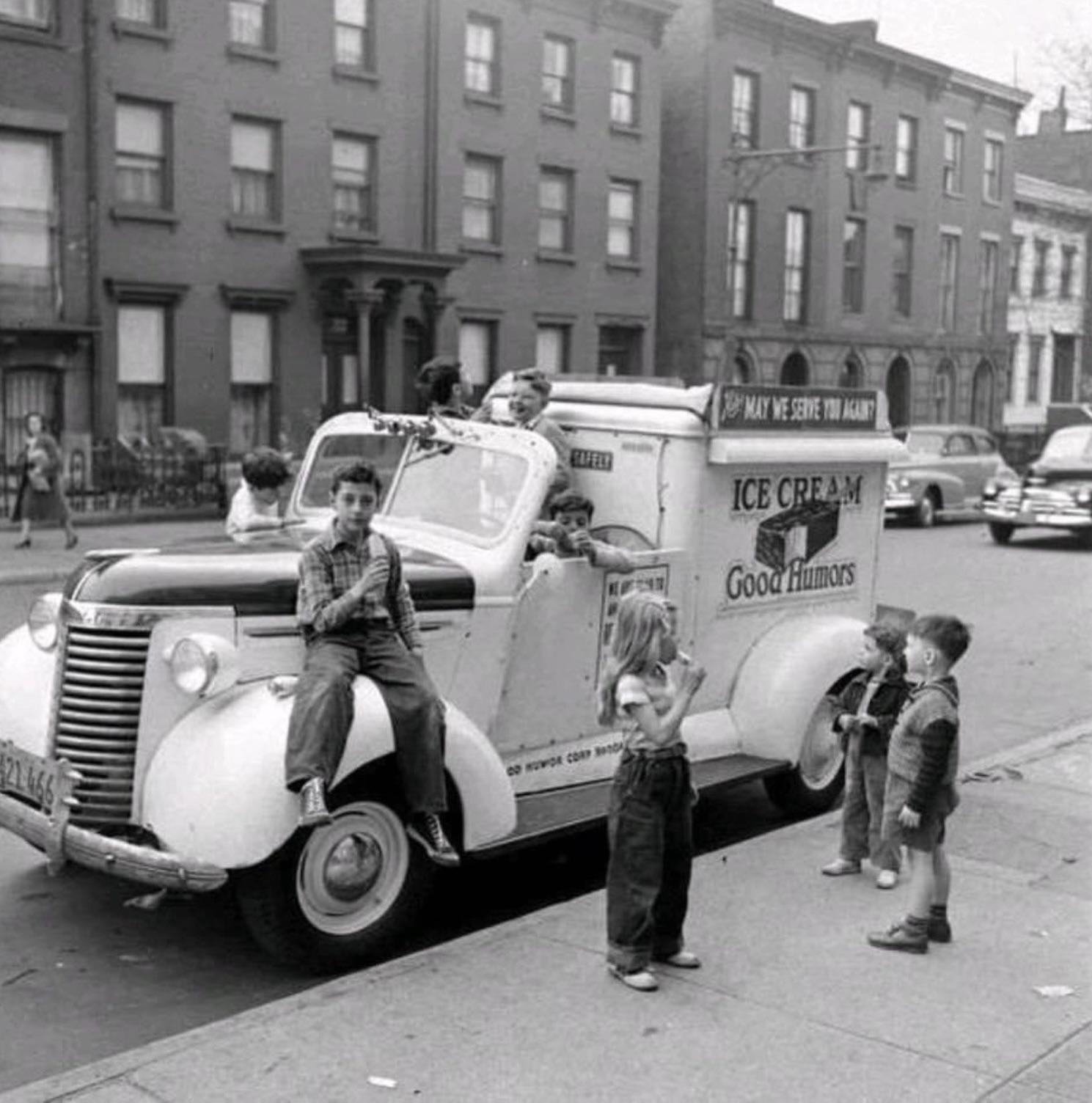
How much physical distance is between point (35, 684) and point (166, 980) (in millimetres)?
1293

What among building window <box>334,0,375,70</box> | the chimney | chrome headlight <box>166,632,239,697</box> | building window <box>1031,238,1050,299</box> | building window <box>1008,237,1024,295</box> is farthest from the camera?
the chimney

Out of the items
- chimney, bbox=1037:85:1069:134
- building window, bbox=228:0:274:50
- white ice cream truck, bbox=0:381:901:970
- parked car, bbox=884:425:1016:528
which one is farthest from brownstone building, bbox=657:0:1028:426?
white ice cream truck, bbox=0:381:901:970

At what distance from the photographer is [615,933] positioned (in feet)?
17.2

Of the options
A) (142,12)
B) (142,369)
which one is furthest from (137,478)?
(142,12)

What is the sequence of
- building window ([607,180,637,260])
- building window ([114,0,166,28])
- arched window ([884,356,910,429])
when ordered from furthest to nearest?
1. arched window ([884,356,910,429])
2. building window ([607,180,637,260])
3. building window ([114,0,166,28])

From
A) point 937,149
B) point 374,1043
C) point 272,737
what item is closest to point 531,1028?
point 374,1043

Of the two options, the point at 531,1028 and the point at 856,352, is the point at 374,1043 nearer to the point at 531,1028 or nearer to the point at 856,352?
the point at 531,1028

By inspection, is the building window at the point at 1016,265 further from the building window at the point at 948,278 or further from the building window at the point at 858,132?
the building window at the point at 858,132

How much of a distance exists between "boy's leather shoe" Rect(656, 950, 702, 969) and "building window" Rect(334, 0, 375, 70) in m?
25.6

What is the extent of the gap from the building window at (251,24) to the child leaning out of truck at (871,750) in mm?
23198

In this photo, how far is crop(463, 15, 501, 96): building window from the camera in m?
30.8

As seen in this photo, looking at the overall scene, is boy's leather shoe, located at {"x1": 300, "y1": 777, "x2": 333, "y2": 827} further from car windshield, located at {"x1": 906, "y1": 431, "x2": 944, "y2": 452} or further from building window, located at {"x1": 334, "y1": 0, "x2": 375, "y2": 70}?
building window, located at {"x1": 334, "y1": 0, "x2": 375, "y2": 70}

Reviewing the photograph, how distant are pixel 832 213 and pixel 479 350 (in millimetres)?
13394

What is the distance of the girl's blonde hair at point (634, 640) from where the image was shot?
5.14m
